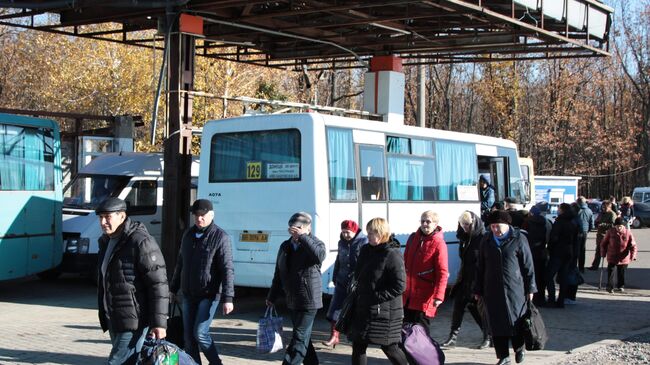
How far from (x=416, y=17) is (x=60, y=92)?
22.8m

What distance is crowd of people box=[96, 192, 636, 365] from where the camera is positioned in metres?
6.13

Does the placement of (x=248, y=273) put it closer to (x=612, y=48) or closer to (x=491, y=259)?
(x=491, y=259)

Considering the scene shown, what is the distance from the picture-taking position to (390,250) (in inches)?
279

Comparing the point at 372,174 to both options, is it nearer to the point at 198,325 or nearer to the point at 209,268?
the point at 209,268

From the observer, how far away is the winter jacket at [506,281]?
828 centimetres

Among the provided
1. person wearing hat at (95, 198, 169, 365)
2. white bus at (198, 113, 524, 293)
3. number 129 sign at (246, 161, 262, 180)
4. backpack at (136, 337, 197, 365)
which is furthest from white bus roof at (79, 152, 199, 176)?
backpack at (136, 337, 197, 365)

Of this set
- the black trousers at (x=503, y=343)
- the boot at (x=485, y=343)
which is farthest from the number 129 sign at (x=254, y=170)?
the black trousers at (x=503, y=343)

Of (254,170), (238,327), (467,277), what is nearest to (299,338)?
(467,277)

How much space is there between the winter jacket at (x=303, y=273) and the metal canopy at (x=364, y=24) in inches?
283

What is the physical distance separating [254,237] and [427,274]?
3.94m

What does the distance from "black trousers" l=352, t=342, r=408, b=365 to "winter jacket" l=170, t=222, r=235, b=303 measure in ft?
4.21

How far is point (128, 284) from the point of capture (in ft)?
20.0

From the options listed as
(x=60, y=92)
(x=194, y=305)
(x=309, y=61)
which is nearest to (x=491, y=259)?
(x=194, y=305)

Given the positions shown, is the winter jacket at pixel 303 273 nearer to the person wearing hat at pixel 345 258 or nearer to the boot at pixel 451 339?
the person wearing hat at pixel 345 258
